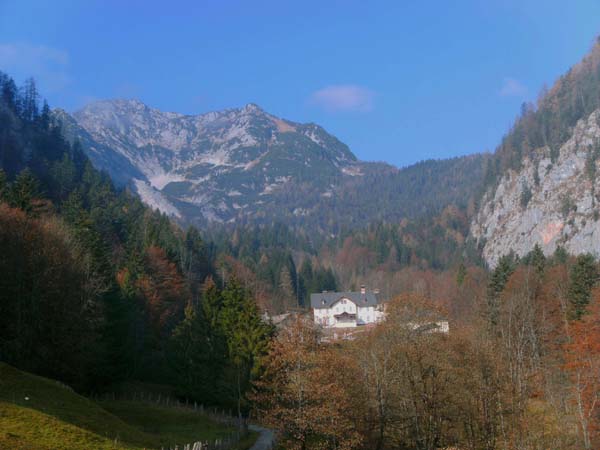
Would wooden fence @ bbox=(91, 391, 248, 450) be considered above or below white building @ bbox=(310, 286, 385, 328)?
below

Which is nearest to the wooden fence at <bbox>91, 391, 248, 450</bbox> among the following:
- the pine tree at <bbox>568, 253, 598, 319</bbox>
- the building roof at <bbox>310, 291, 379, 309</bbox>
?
the pine tree at <bbox>568, 253, 598, 319</bbox>

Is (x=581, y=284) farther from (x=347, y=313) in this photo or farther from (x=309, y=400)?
(x=347, y=313)

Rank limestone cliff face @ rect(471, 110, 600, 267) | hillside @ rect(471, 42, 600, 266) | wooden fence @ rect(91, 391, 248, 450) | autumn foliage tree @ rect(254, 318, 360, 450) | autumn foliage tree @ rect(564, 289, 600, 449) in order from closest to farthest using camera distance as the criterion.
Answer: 1. autumn foliage tree @ rect(254, 318, 360, 450)
2. autumn foliage tree @ rect(564, 289, 600, 449)
3. wooden fence @ rect(91, 391, 248, 450)
4. limestone cliff face @ rect(471, 110, 600, 267)
5. hillside @ rect(471, 42, 600, 266)

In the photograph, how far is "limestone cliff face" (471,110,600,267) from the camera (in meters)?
147

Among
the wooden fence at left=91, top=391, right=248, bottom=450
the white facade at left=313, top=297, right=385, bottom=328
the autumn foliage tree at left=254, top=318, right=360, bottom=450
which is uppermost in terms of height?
the white facade at left=313, top=297, right=385, bottom=328

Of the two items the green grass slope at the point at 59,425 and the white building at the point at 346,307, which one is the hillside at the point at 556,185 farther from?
the green grass slope at the point at 59,425

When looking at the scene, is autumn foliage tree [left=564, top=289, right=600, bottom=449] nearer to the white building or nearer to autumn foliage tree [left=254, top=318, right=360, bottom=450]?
autumn foliage tree [left=254, top=318, right=360, bottom=450]

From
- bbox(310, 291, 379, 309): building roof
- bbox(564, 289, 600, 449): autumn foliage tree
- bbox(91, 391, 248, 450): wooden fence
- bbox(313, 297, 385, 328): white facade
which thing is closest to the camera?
bbox(564, 289, 600, 449): autumn foliage tree

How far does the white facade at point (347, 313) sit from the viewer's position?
418ft

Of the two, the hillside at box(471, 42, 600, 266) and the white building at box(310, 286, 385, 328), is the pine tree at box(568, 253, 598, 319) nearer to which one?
the white building at box(310, 286, 385, 328)

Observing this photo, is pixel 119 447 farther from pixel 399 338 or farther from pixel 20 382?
pixel 399 338

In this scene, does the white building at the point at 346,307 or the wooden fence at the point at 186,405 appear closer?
the wooden fence at the point at 186,405

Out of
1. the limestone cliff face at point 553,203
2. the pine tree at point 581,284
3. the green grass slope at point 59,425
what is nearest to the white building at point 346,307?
the limestone cliff face at point 553,203

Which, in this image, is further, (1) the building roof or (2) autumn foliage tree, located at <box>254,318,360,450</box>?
(1) the building roof
